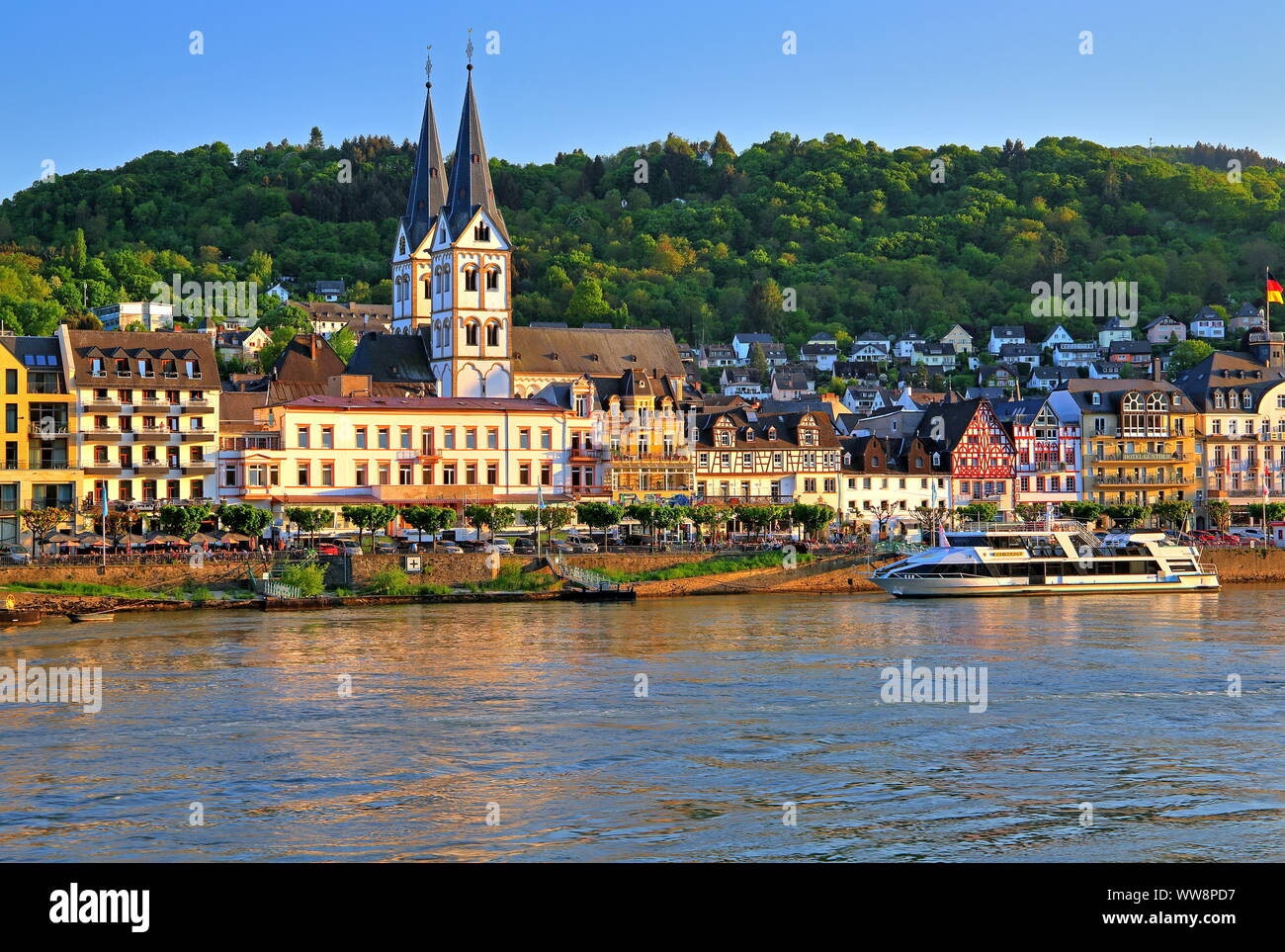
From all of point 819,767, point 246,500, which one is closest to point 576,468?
point 246,500

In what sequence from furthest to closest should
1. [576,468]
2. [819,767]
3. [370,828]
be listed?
[576,468], [819,767], [370,828]

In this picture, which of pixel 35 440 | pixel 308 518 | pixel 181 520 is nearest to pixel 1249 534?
pixel 308 518

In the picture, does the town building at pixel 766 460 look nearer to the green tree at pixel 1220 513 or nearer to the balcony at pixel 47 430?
the green tree at pixel 1220 513

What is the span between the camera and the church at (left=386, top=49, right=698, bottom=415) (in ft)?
398

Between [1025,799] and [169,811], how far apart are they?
13.7 m

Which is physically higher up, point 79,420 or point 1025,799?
point 79,420

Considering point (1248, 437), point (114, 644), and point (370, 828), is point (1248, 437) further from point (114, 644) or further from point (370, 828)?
point (370, 828)

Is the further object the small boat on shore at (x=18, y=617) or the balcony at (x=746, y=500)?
the balcony at (x=746, y=500)

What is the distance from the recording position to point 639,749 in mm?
31188

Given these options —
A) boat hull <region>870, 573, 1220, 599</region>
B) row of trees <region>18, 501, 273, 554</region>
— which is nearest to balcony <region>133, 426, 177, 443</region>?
row of trees <region>18, 501, 273, 554</region>

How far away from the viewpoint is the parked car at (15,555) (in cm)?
6962

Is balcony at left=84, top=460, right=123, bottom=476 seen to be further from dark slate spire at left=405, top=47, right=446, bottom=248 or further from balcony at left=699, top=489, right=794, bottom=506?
dark slate spire at left=405, top=47, right=446, bottom=248

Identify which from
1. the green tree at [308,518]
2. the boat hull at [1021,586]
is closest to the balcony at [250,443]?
the green tree at [308,518]

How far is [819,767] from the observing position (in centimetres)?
2942
